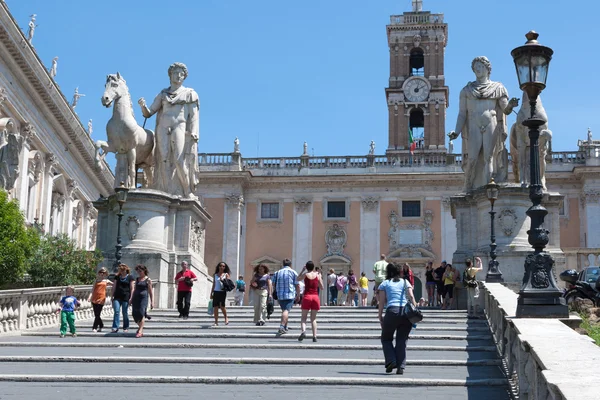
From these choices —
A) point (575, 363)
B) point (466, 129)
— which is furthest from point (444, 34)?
point (575, 363)

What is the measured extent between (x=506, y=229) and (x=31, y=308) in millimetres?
11637

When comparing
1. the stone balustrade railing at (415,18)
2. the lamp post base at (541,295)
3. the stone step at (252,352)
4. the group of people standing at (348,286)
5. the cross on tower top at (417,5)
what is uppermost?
the cross on tower top at (417,5)

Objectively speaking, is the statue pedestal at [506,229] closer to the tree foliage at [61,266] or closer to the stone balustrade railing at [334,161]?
the tree foliage at [61,266]

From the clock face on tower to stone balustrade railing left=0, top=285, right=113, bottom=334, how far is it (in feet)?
165

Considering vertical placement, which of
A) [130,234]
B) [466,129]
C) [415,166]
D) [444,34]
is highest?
[444,34]

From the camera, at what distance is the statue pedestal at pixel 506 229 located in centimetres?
2122

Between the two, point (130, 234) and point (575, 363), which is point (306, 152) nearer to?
point (130, 234)

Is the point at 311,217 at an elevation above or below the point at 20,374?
above

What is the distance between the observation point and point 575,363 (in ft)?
20.1

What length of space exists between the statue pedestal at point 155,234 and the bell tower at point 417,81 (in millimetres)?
44781

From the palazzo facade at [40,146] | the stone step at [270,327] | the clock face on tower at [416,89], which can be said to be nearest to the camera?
the stone step at [270,327]

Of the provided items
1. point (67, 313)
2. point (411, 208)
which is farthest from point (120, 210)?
point (411, 208)

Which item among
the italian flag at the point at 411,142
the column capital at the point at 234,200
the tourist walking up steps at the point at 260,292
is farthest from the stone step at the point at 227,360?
the italian flag at the point at 411,142

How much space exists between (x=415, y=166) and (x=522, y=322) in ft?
152
